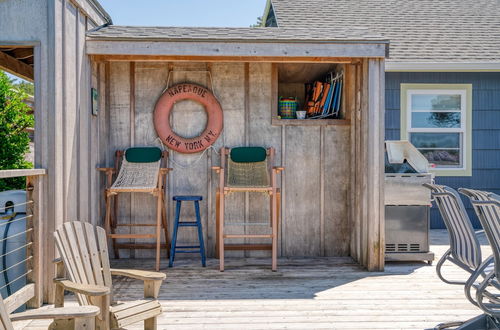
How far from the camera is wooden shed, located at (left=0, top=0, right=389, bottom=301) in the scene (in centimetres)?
436

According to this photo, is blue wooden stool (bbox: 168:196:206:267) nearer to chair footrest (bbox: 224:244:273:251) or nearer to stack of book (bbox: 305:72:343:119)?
chair footrest (bbox: 224:244:273:251)

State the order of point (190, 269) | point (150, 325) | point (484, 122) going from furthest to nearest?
point (484, 122)
point (190, 269)
point (150, 325)

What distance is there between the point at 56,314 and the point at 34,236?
66.9 inches

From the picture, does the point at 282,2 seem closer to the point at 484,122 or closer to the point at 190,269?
the point at 484,122

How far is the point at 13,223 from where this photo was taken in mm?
3824

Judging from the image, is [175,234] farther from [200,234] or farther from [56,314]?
[56,314]

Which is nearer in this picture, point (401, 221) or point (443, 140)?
point (401, 221)

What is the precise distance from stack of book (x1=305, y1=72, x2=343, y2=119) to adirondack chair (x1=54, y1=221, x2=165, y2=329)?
10.2ft

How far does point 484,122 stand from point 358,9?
9.40ft

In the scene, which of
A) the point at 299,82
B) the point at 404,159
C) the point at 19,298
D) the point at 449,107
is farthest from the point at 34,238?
the point at 449,107

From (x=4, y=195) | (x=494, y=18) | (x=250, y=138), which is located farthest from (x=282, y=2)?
(x=4, y=195)

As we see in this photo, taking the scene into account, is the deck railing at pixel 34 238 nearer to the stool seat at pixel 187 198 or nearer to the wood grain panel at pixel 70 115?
the wood grain panel at pixel 70 115

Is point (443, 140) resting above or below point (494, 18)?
below

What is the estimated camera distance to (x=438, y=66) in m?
6.86
